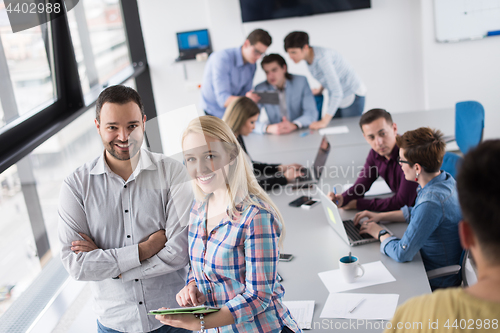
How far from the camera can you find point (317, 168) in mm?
3189

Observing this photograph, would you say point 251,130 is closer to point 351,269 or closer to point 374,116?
point 374,116

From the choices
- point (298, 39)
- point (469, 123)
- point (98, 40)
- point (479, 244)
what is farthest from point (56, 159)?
Result: point (479, 244)

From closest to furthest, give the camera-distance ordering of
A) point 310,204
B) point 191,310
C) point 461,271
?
point 191,310
point 461,271
point 310,204

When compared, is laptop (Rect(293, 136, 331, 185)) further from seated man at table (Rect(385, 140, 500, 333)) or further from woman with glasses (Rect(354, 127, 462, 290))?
seated man at table (Rect(385, 140, 500, 333))

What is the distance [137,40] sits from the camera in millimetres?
5832

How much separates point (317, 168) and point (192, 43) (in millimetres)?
3351

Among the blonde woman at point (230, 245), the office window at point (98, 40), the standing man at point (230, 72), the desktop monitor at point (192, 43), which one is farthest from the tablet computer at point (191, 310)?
the desktop monitor at point (192, 43)

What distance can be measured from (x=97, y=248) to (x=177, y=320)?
496 millimetres

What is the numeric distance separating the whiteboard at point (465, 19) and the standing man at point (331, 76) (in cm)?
157

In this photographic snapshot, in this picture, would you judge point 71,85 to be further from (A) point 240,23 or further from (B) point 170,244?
(A) point 240,23

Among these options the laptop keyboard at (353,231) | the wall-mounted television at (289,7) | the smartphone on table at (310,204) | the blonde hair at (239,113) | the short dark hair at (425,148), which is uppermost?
the wall-mounted television at (289,7)

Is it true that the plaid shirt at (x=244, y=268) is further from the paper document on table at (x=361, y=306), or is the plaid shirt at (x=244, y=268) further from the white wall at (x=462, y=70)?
the white wall at (x=462, y=70)

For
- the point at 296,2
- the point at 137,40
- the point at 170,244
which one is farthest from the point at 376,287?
the point at 137,40

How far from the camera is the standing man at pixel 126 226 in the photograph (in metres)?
1.64
